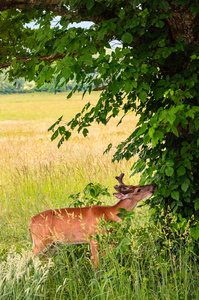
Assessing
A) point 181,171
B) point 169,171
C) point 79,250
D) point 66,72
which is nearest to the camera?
point 66,72

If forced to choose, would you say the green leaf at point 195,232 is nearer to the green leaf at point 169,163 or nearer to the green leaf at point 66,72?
the green leaf at point 169,163

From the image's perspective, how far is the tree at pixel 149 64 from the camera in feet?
12.4

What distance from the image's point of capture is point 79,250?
4.87 metres

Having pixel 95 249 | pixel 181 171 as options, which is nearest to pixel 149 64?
pixel 181 171

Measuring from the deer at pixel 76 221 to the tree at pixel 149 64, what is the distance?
1.05 ft

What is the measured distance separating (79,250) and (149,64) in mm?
2326

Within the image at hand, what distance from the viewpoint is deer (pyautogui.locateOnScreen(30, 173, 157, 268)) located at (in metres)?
4.27

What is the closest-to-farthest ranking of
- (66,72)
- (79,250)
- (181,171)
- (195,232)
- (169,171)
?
(66,72)
(169,171)
(181,171)
(195,232)
(79,250)

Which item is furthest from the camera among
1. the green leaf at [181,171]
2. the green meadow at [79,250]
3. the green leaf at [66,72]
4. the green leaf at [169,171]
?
the green leaf at [181,171]

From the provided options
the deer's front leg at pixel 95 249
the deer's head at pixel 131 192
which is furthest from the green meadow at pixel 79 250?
the deer's head at pixel 131 192

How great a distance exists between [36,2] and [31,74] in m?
1.00

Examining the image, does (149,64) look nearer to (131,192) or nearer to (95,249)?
(131,192)

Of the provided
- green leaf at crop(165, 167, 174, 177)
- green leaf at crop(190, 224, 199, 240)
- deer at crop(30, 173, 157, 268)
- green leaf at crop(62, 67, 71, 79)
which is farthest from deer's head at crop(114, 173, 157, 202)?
green leaf at crop(62, 67, 71, 79)

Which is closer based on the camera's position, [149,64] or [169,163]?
[169,163]
